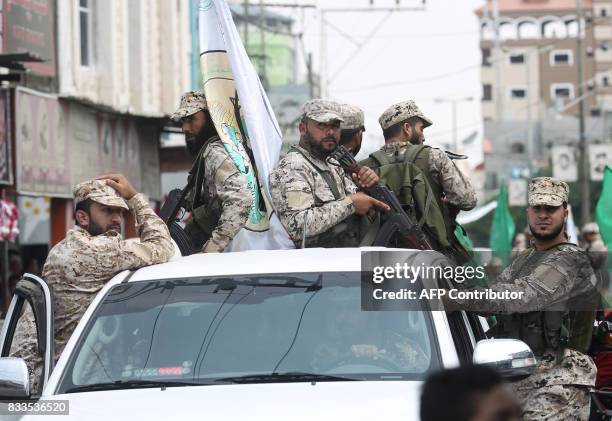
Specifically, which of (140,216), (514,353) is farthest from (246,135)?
(514,353)

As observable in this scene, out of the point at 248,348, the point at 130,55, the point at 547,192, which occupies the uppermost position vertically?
the point at 130,55

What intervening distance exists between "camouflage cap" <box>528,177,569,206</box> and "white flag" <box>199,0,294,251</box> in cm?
178

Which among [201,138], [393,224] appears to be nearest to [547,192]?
[393,224]

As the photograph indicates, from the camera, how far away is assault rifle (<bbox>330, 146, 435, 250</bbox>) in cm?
755

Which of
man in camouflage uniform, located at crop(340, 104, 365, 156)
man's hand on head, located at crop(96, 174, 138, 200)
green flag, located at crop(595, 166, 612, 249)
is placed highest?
man in camouflage uniform, located at crop(340, 104, 365, 156)

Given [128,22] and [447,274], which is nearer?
[447,274]

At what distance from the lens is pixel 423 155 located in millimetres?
8461

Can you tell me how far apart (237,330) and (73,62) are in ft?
59.9

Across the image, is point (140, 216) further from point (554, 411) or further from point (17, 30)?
point (17, 30)

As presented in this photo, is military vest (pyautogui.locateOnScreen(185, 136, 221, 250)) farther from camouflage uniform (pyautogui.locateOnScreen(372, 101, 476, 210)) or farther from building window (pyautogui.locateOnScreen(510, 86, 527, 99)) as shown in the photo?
building window (pyautogui.locateOnScreen(510, 86, 527, 99))

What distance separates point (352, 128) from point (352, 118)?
0.08 m

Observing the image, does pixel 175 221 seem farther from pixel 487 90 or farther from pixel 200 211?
pixel 487 90

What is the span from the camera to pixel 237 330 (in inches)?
232

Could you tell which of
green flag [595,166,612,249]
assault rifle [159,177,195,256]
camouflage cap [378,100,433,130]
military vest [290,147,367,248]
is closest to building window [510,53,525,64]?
green flag [595,166,612,249]
